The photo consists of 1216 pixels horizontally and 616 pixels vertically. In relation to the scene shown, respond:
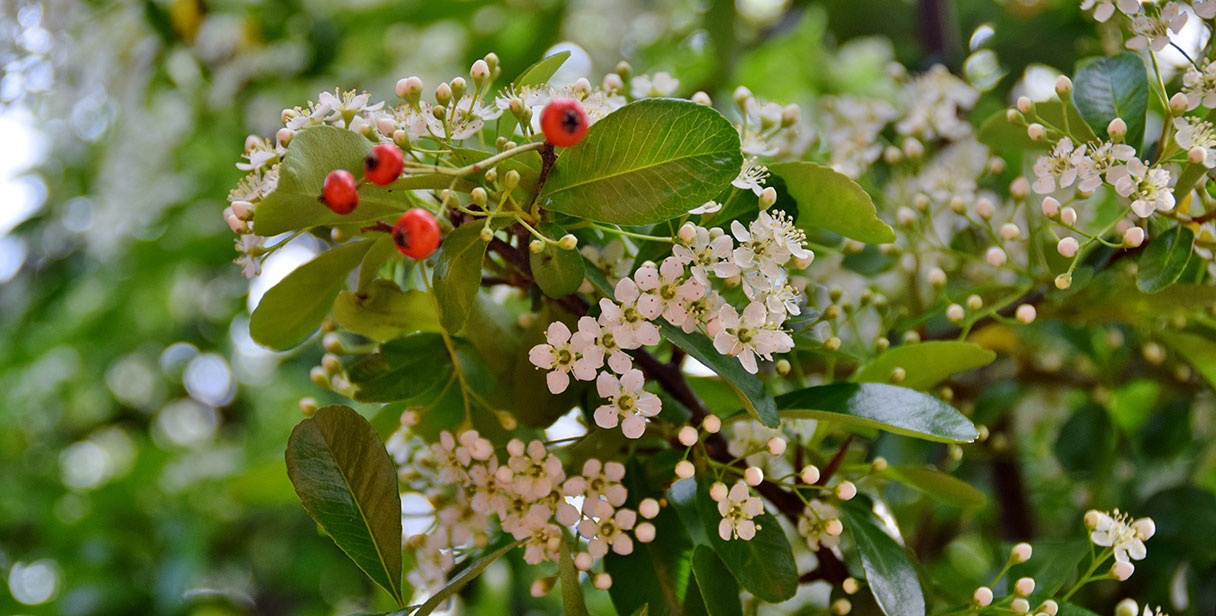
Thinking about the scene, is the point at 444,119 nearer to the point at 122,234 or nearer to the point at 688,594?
the point at 688,594

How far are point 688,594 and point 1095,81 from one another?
1.52 feet

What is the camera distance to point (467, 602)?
1535 mm

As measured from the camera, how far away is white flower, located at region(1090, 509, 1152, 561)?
1.92 feet

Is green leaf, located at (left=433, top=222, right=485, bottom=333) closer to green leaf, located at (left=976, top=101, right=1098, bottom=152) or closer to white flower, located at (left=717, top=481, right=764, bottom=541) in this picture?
white flower, located at (left=717, top=481, right=764, bottom=541)

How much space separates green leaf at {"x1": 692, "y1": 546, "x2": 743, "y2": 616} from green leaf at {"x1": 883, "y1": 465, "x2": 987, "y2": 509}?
0.15m

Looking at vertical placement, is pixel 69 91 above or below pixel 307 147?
below

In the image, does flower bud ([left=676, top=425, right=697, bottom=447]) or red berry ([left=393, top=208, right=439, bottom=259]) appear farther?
flower bud ([left=676, top=425, right=697, bottom=447])

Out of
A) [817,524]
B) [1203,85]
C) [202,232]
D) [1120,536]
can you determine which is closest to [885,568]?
[817,524]

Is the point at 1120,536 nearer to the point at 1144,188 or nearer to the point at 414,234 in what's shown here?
the point at 1144,188

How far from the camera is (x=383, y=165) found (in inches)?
16.2

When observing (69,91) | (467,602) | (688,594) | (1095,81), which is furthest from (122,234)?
(1095,81)

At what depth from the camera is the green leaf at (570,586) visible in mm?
518

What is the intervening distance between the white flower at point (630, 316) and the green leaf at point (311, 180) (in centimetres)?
11

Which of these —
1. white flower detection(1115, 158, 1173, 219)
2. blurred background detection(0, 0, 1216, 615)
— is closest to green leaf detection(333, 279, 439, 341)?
white flower detection(1115, 158, 1173, 219)
